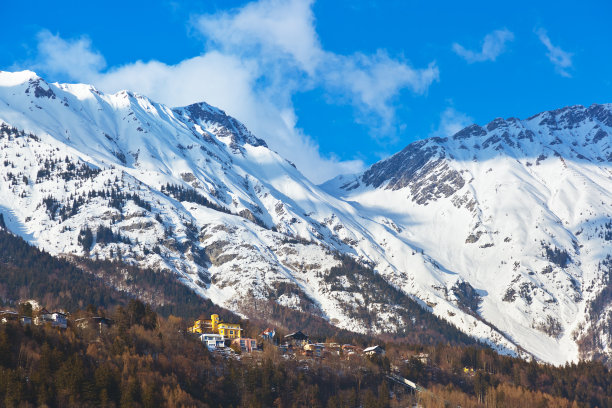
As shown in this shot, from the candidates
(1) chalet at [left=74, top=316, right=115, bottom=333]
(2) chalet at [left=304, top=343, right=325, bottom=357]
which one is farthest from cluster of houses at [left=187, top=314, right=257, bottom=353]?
(1) chalet at [left=74, top=316, right=115, bottom=333]

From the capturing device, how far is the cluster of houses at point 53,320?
150250mm

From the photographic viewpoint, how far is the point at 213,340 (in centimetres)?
17725

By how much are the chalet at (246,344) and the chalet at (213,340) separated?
9.81ft

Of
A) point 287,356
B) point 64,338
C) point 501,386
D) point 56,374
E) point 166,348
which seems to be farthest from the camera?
point 501,386

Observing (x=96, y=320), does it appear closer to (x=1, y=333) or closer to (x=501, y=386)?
(x=1, y=333)

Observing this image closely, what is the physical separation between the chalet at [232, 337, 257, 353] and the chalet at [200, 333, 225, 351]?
299cm

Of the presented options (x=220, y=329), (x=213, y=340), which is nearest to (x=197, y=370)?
(x=213, y=340)

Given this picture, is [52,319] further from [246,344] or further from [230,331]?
[230,331]

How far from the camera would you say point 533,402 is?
177 meters

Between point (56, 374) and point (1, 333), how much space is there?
1310 centimetres

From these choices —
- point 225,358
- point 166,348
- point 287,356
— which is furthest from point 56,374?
point 287,356

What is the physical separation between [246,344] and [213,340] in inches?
292

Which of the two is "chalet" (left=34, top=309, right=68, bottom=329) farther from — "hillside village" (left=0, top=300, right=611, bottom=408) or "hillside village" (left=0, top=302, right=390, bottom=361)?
"hillside village" (left=0, top=300, right=611, bottom=408)

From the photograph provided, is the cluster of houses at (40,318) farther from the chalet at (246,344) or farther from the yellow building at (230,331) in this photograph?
the yellow building at (230,331)
